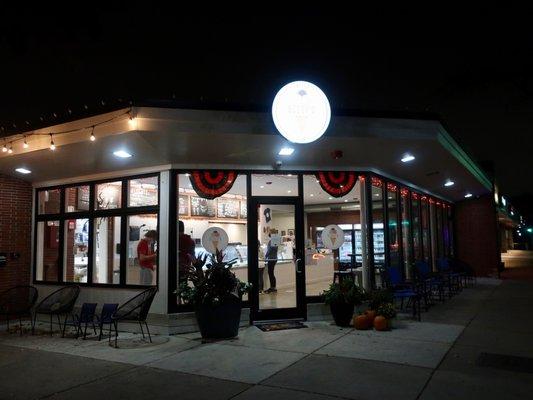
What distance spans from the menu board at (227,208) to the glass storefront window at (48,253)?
12.8 ft

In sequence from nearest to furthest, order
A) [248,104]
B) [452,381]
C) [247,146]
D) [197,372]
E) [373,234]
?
[452,381] < [197,372] < [248,104] < [247,146] < [373,234]

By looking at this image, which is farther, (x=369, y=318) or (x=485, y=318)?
(x=485, y=318)

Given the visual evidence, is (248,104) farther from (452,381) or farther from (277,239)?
(452,381)

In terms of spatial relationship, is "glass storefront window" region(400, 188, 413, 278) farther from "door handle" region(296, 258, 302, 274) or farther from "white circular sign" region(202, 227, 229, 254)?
"white circular sign" region(202, 227, 229, 254)

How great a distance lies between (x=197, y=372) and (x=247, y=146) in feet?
11.8

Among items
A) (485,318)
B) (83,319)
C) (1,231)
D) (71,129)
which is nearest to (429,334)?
(485,318)

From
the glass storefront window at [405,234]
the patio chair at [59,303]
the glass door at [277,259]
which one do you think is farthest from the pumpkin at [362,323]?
the patio chair at [59,303]

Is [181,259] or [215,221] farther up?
[215,221]

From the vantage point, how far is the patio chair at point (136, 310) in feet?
23.3

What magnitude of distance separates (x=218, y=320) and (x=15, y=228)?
5.52m

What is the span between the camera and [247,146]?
7496 mm

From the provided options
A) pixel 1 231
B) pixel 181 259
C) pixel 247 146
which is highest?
pixel 247 146

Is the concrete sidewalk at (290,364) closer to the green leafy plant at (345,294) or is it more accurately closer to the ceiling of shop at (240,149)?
the green leafy plant at (345,294)

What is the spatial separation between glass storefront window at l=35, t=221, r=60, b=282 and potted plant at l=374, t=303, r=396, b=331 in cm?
687
